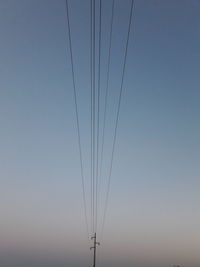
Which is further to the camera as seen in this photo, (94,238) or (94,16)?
(94,238)

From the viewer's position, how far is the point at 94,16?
14.9 metres

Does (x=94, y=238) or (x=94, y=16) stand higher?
(x=94, y=238)

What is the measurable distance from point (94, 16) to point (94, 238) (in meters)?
60.5

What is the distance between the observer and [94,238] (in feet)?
232
